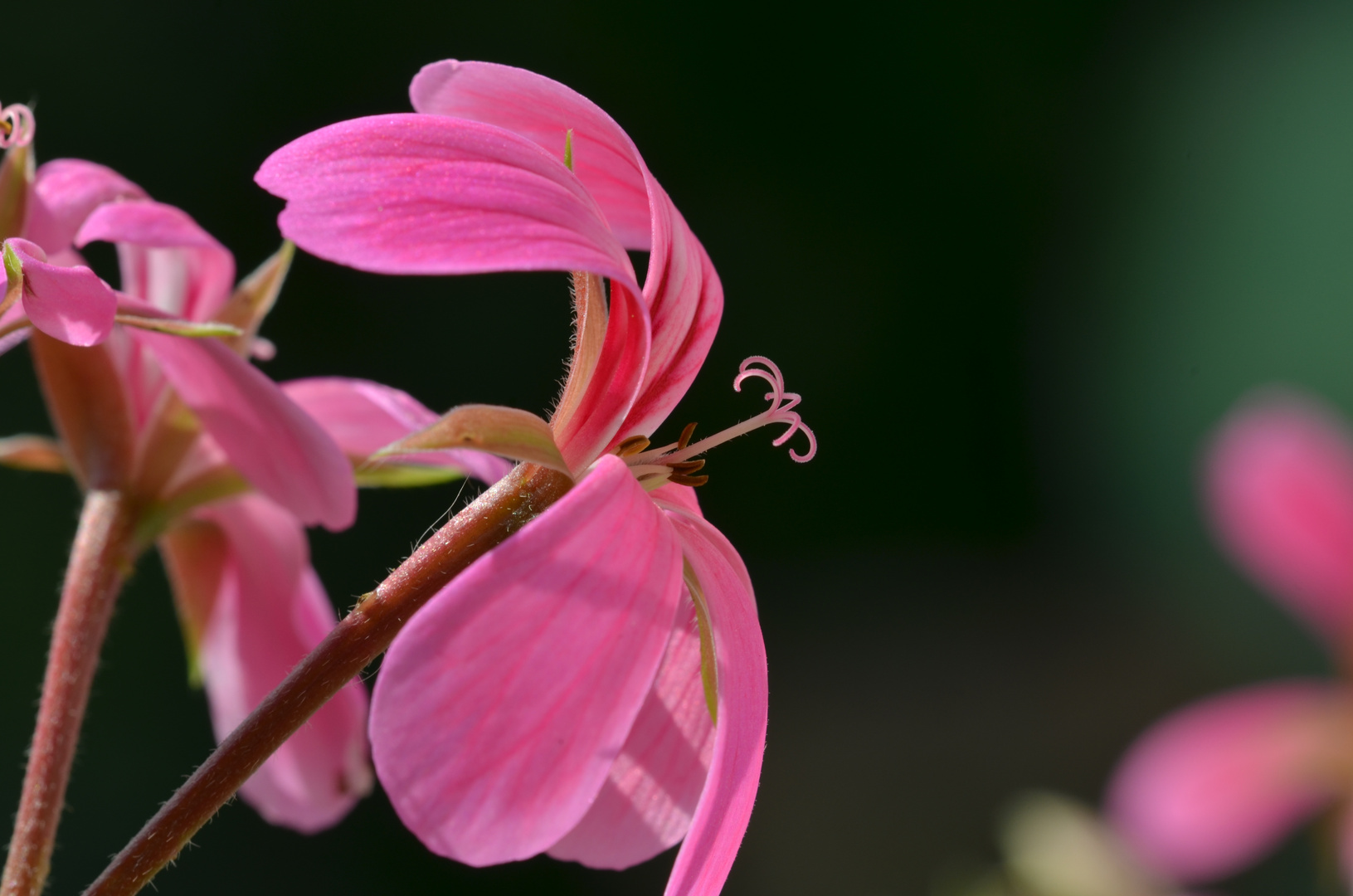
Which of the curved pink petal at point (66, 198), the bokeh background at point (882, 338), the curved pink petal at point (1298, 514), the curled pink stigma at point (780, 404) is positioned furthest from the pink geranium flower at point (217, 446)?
the bokeh background at point (882, 338)

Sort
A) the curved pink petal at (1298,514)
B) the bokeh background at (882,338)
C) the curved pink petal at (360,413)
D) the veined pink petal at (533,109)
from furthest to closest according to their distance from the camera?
the bokeh background at (882,338) < the curved pink petal at (1298,514) < the curved pink petal at (360,413) < the veined pink petal at (533,109)

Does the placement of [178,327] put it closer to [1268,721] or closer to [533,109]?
[533,109]

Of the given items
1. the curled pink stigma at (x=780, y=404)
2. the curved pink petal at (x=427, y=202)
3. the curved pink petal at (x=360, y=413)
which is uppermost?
the curved pink petal at (x=427, y=202)

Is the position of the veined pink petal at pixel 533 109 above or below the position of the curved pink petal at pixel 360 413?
above

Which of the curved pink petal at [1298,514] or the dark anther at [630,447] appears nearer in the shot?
the dark anther at [630,447]

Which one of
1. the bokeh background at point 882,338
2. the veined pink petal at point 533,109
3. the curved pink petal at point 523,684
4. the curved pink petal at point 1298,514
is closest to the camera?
the curved pink petal at point 523,684

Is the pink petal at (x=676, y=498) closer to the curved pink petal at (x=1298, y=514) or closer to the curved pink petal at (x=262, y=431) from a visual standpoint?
the curved pink petal at (x=262, y=431)

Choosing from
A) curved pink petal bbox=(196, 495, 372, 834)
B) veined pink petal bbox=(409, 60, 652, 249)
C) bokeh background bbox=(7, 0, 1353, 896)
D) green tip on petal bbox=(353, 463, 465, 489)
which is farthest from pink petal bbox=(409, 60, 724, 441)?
bokeh background bbox=(7, 0, 1353, 896)

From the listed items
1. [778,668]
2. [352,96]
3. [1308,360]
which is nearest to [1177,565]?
[1308,360]
